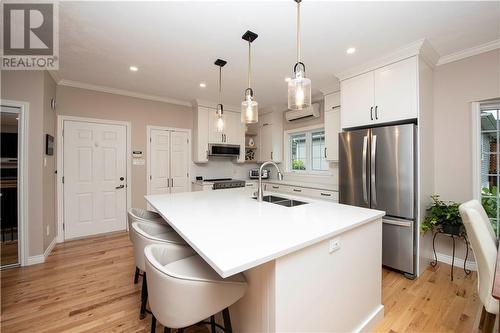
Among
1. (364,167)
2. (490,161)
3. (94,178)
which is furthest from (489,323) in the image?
(94,178)

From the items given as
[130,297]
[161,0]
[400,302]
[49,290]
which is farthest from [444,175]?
[49,290]

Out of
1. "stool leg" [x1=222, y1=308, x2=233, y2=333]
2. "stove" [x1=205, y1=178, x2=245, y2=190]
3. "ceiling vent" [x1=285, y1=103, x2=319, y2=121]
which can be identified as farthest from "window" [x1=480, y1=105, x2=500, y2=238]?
"stove" [x1=205, y1=178, x2=245, y2=190]

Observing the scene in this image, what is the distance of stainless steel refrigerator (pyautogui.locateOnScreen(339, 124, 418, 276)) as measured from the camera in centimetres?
→ 238

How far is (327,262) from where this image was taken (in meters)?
1.32

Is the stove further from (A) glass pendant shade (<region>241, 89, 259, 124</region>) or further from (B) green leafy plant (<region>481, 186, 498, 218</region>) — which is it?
(B) green leafy plant (<region>481, 186, 498, 218</region>)

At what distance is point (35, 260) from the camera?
2752mm

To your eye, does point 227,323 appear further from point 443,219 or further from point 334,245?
point 443,219

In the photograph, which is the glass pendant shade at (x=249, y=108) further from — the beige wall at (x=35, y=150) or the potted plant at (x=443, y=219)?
the beige wall at (x=35, y=150)

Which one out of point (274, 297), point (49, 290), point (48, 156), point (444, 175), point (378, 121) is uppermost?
point (378, 121)

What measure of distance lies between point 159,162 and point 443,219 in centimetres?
445

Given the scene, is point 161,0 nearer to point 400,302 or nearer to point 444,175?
point 400,302

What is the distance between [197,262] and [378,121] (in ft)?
8.72

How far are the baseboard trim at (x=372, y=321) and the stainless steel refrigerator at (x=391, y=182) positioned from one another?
0.96 metres

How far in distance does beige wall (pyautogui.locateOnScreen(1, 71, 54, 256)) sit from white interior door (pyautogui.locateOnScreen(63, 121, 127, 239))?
75 centimetres
